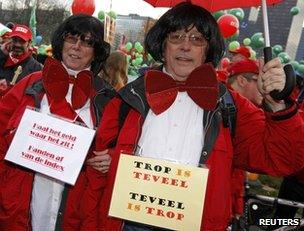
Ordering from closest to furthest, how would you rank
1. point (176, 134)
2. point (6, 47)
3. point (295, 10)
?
point (176, 134) < point (6, 47) < point (295, 10)

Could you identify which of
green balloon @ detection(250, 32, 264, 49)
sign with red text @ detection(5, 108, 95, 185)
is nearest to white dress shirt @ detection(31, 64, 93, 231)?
sign with red text @ detection(5, 108, 95, 185)


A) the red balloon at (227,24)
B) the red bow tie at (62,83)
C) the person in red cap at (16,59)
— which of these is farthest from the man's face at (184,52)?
the red balloon at (227,24)

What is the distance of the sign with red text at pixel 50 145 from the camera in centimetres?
215

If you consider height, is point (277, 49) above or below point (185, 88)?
above

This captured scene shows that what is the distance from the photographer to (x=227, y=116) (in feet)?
6.41

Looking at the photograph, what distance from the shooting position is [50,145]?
2.21 metres

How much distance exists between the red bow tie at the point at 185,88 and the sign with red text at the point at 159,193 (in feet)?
1.02

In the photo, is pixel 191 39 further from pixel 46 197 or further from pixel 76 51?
pixel 46 197

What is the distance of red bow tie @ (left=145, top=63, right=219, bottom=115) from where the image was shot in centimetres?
199

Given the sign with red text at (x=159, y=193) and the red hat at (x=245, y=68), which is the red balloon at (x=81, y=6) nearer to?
the red hat at (x=245, y=68)

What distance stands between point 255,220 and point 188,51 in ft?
5.30

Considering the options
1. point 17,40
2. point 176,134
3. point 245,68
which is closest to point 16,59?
point 17,40

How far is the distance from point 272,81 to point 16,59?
4.61 meters

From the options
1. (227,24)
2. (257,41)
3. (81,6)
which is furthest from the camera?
(257,41)
